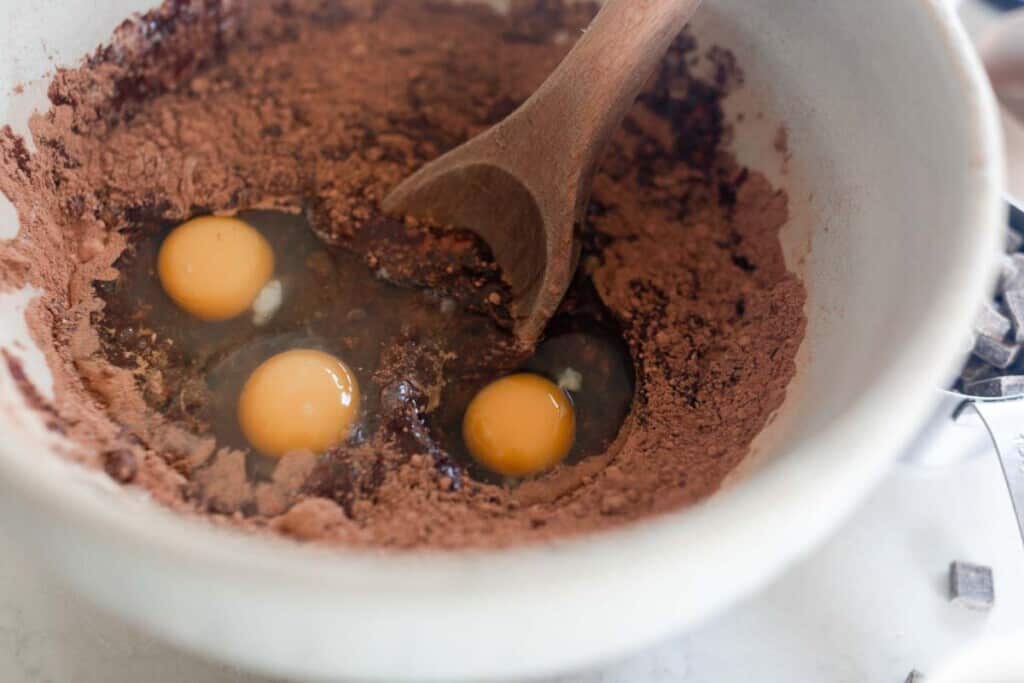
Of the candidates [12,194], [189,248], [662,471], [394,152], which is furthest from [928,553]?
[12,194]

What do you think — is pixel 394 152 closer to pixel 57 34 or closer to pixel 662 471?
pixel 57 34

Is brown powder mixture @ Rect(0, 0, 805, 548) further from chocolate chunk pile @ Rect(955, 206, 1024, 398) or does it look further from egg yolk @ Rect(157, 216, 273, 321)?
chocolate chunk pile @ Rect(955, 206, 1024, 398)

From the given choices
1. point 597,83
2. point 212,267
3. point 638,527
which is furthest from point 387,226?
point 638,527

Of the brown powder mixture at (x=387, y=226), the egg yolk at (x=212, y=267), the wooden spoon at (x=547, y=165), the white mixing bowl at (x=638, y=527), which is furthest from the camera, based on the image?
the egg yolk at (x=212, y=267)

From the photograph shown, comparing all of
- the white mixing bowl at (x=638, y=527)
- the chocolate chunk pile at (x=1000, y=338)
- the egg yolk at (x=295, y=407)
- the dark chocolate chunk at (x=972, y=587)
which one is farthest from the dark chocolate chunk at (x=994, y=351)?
the egg yolk at (x=295, y=407)

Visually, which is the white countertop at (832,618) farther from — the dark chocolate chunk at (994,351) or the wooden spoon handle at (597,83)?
the wooden spoon handle at (597,83)

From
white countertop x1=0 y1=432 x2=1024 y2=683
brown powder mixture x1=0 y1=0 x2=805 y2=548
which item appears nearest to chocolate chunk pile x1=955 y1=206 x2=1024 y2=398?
white countertop x1=0 y1=432 x2=1024 y2=683
